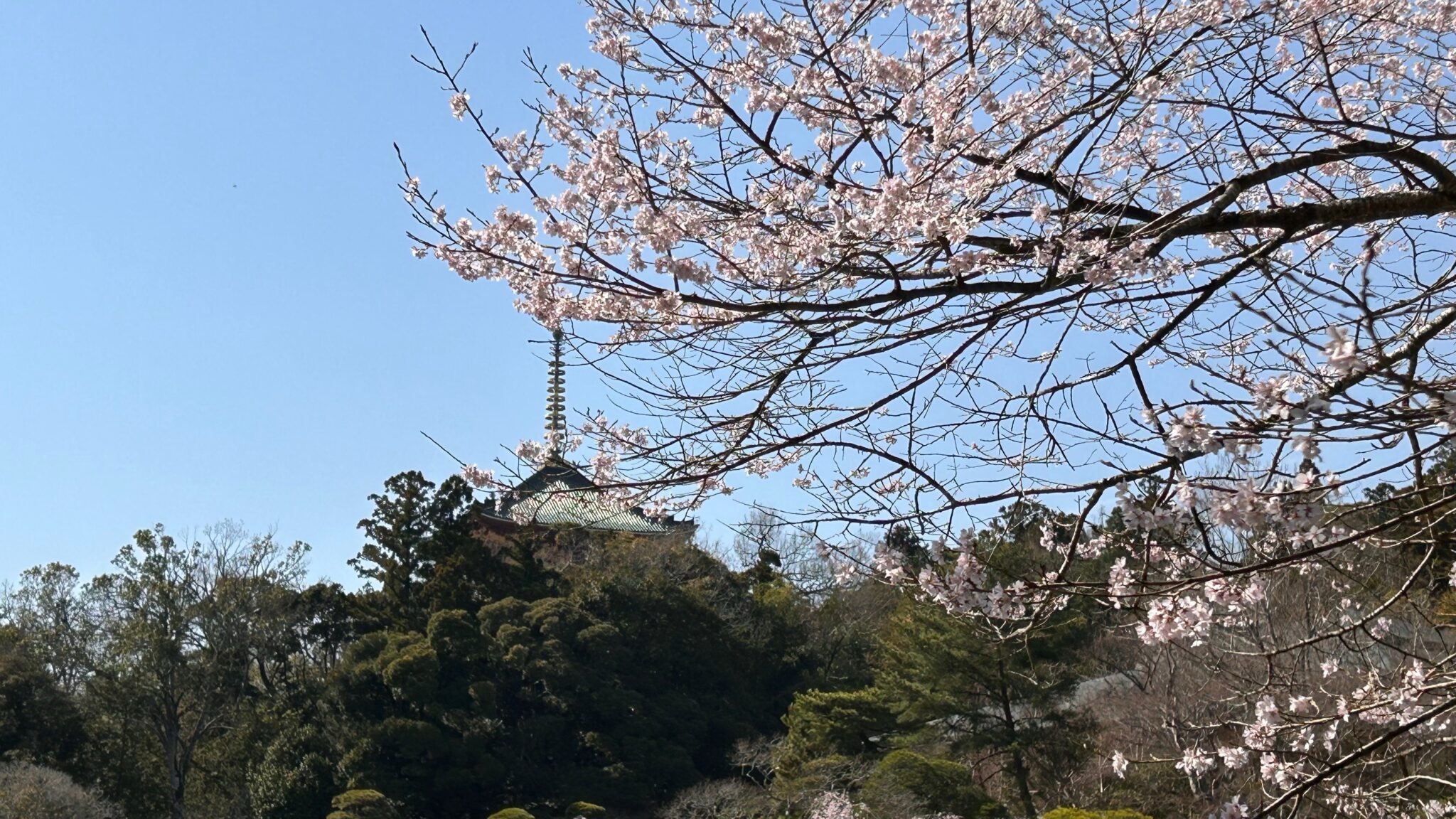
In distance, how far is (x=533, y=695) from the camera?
18734 millimetres

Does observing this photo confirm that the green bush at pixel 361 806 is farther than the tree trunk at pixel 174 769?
No

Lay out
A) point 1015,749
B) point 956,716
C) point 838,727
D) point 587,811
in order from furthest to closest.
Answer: point 587,811 < point 838,727 < point 956,716 < point 1015,749

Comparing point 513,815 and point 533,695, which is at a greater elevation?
point 533,695

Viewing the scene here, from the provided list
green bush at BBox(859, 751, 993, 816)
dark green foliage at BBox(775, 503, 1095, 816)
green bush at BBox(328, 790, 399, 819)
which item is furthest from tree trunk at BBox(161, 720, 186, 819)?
green bush at BBox(859, 751, 993, 816)

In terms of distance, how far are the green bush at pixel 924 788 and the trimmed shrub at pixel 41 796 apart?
32.8 ft

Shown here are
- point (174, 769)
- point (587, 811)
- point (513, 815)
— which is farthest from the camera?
point (174, 769)

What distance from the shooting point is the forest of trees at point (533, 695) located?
569 inches

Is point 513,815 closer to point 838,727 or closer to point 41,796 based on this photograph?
point 838,727

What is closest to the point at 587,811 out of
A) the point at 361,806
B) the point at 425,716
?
the point at 361,806

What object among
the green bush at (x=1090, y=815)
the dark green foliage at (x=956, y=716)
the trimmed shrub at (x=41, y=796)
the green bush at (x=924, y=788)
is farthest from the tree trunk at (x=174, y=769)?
→ the green bush at (x=1090, y=815)

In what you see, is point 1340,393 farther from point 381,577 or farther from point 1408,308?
point 381,577

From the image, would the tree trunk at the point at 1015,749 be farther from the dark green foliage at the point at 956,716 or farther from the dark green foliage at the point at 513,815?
the dark green foliage at the point at 513,815

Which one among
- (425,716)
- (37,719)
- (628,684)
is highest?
(37,719)

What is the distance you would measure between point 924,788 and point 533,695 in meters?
8.15
